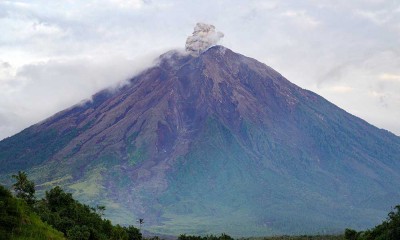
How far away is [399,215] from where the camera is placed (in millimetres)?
75375

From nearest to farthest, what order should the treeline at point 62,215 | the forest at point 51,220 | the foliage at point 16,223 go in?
the foliage at point 16,223 → the forest at point 51,220 → the treeline at point 62,215

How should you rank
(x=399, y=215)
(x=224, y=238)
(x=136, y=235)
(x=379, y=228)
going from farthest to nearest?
(x=224, y=238)
(x=136, y=235)
(x=379, y=228)
(x=399, y=215)

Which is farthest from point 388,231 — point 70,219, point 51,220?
point 51,220

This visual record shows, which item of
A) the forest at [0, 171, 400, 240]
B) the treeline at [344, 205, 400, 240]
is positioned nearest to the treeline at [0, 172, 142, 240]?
the forest at [0, 171, 400, 240]

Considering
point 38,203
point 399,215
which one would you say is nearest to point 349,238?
point 399,215

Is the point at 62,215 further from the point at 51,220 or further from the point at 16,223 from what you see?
the point at 16,223

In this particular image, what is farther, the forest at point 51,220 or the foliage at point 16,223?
the forest at point 51,220

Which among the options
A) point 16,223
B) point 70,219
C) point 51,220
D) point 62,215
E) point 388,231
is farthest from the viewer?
point 388,231

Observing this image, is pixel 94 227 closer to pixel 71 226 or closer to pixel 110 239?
pixel 110 239

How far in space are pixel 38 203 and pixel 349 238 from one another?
6110 centimetres

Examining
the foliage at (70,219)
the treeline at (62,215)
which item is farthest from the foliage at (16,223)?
the foliage at (70,219)

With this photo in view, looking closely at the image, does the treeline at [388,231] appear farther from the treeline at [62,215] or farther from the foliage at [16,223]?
the foliage at [16,223]

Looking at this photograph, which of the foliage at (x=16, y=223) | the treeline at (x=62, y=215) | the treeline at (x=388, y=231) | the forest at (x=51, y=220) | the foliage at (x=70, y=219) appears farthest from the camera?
the treeline at (x=388, y=231)

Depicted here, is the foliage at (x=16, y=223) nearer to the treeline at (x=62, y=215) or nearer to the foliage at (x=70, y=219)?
the treeline at (x=62, y=215)
